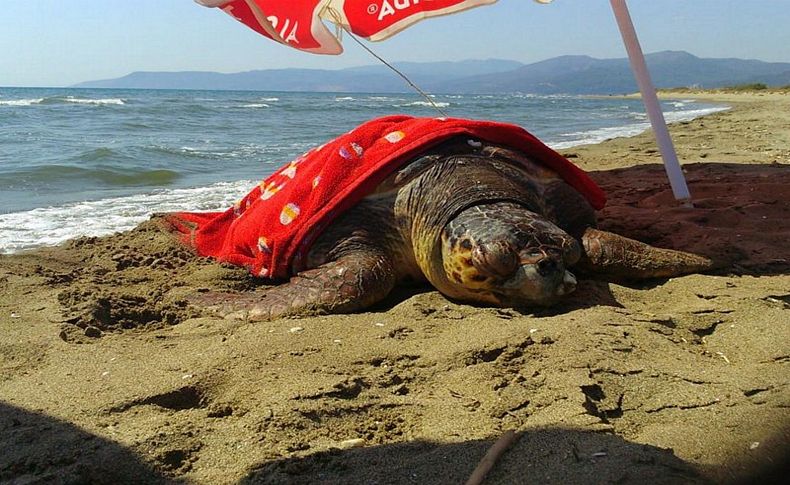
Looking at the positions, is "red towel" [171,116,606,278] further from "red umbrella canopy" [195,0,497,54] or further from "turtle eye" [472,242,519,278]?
"turtle eye" [472,242,519,278]

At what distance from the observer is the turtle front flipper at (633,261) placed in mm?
3453

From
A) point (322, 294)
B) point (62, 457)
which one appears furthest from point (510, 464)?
point (322, 294)

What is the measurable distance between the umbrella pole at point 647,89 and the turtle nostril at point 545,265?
6.77ft

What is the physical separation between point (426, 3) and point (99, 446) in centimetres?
370

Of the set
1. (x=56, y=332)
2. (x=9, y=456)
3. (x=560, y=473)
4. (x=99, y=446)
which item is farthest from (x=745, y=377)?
(x=56, y=332)

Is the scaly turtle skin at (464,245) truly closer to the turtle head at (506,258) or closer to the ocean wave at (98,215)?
the turtle head at (506,258)

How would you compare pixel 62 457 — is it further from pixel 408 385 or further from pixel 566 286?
pixel 566 286

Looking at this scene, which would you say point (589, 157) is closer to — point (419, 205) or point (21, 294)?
point (419, 205)

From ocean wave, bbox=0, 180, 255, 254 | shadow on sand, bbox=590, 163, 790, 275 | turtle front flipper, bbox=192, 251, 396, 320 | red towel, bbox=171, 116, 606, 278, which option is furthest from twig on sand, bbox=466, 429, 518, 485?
ocean wave, bbox=0, 180, 255, 254

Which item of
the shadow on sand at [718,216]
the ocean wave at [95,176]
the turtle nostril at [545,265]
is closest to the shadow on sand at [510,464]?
the turtle nostril at [545,265]

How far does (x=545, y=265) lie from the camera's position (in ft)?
9.66

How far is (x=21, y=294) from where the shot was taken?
11.5 ft

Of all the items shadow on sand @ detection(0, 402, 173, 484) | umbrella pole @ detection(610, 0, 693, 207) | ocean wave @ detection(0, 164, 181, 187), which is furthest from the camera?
ocean wave @ detection(0, 164, 181, 187)

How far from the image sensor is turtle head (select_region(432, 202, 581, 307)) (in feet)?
9.68
